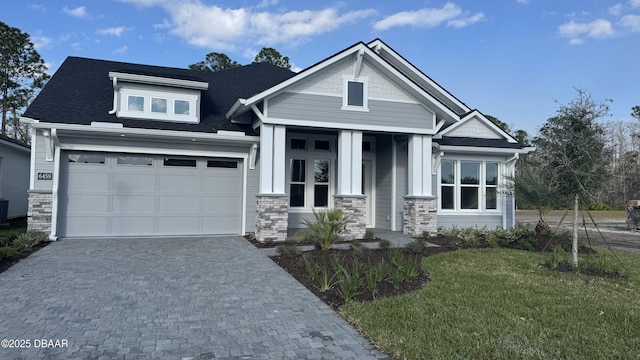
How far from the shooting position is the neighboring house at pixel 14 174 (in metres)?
15.3

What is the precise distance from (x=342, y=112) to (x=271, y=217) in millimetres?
3584

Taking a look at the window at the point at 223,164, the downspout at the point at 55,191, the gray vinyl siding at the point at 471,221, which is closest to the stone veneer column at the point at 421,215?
the gray vinyl siding at the point at 471,221

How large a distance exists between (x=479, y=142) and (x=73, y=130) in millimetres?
12434

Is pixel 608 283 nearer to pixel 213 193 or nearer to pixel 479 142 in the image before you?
pixel 479 142

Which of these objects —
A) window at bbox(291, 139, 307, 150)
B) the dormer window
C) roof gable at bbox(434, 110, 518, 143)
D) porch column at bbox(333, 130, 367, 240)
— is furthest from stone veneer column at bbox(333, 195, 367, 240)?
roof gable at bbox(434, 110, 518, 143)

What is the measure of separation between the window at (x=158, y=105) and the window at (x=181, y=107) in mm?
280

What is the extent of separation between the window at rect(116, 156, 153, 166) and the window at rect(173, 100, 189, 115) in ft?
5.23

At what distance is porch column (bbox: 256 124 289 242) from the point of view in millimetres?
10938

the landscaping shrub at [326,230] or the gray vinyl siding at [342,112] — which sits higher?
the gray vinyl siding at [342,112]

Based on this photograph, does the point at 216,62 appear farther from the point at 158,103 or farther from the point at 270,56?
the point at 158,103

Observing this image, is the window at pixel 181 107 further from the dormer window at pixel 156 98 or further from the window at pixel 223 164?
the window at pixel 223 164

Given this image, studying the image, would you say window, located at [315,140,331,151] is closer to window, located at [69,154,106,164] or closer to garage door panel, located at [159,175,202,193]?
garage door panel, located at [159,175,202,193]

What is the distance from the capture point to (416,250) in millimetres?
9445

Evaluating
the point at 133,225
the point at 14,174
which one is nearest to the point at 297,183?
the point at 133,225
